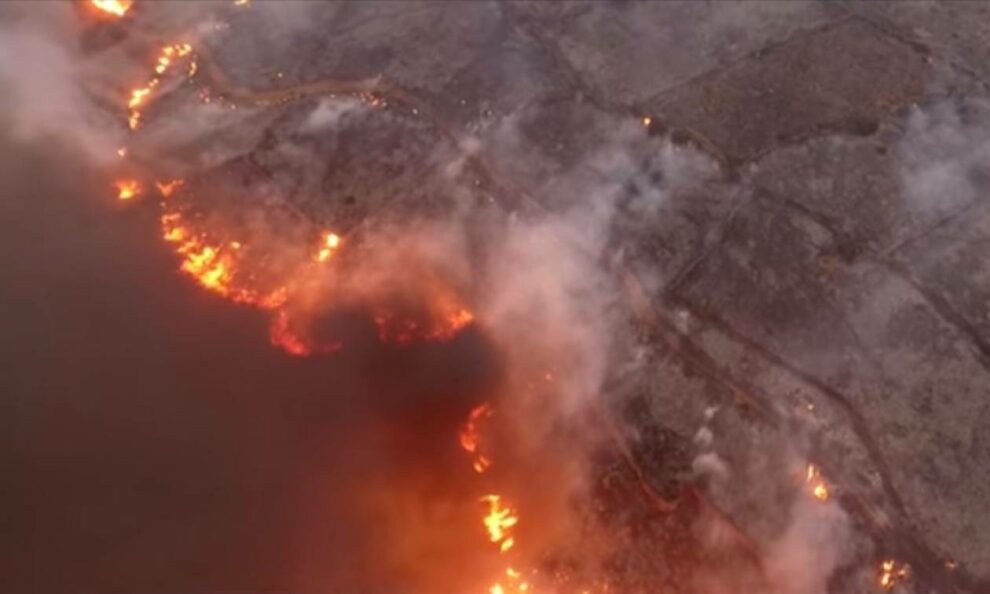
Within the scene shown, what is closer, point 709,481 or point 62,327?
point 709,481

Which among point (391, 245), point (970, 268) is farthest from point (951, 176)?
point (391, 245)

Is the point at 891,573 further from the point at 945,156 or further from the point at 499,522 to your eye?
the point at 945,156

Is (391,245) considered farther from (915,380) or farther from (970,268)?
(970,268)

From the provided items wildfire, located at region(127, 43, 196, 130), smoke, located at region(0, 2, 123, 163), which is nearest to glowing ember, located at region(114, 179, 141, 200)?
smoke, located at region(0, 2, 123, 163)

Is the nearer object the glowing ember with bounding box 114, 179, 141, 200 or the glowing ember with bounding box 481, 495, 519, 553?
the glowing ember with bounding box 481, 495, 519, 553

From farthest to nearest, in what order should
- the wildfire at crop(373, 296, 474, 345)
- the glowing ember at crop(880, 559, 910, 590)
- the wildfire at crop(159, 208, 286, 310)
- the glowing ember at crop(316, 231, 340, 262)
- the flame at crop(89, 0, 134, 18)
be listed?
the flame at crop(89, 0, 134, 18), the glowing ember at crop(316, 231, 340, 262), the wildfire at crop(159, 208, 286, 310), the wildfire at crop(373, 296, 474, 345), the glowing ember at crop(880, 559, 910, 590)

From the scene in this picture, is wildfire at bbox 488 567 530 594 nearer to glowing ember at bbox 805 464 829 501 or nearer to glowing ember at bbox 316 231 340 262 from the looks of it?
glowing ember at bbox 805 464 829 501

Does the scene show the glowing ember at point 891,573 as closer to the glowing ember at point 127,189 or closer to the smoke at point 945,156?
the smoke at point 945,156
